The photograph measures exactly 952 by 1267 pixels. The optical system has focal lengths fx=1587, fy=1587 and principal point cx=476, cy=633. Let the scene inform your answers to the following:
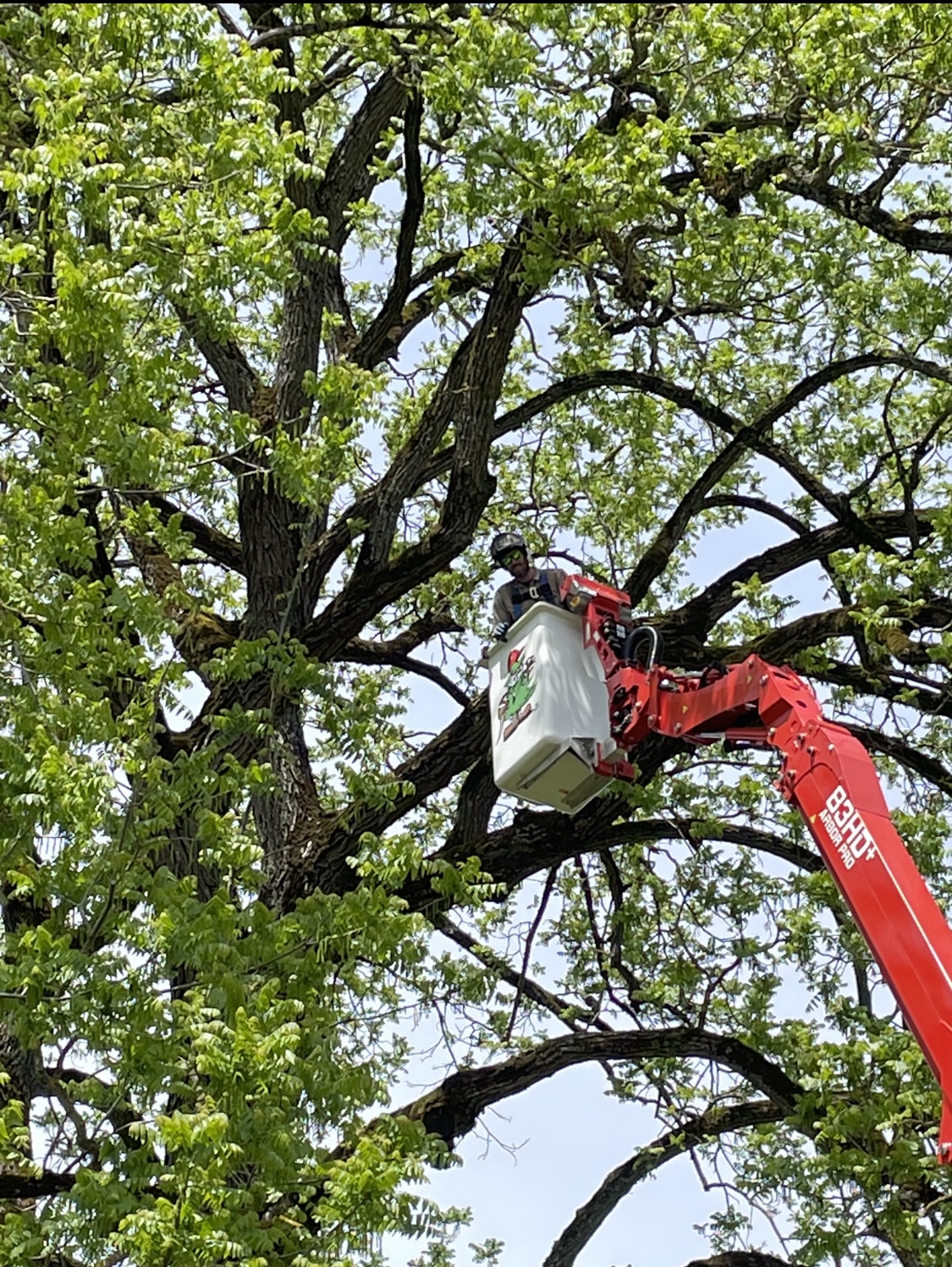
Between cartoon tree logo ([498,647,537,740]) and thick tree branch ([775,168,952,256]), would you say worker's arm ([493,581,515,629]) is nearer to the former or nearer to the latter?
cartoon tree logo ([498,647,537,740])

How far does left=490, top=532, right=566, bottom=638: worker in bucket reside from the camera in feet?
26.8

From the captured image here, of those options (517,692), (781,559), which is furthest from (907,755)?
(517,692)

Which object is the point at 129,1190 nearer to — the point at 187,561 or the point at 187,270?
the point at 187,270

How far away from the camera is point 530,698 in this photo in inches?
299

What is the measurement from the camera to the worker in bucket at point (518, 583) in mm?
8180

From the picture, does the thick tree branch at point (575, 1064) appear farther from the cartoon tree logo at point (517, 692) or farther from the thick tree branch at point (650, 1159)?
the cartoon tree logo at point (517, 692)

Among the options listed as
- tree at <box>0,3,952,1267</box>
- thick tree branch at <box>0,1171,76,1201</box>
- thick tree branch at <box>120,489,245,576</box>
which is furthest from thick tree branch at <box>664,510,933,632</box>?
thick tree branch at <box>0,1171,76,1201</box>

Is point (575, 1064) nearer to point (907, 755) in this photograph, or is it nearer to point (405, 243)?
point (907, 755)

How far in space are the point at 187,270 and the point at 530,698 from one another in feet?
8.66

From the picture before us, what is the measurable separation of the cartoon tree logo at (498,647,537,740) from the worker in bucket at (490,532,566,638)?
300 mm

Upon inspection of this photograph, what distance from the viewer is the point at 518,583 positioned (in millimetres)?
8281

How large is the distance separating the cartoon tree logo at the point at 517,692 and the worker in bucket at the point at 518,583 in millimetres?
300

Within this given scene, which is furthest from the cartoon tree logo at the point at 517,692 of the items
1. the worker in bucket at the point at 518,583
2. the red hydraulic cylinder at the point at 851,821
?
the red hydraulic cylinder at the point at 851,821

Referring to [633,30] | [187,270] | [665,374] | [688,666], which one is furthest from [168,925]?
[665,374]
